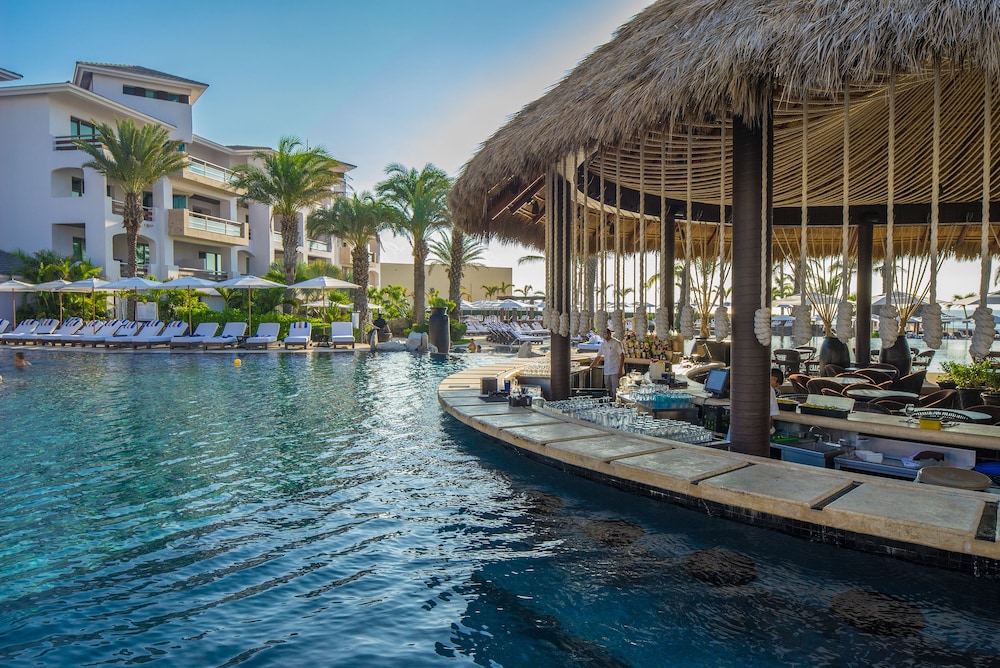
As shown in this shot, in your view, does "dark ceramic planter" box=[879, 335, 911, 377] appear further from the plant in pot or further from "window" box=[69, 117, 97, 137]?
"window" box=[69, 117, 97, 137]

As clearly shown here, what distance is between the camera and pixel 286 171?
87.9ft

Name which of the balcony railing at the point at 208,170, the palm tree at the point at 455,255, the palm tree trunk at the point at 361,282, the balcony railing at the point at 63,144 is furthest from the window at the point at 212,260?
the palm tree at the point at 455,255

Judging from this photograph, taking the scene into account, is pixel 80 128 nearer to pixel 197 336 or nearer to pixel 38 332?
pixel 38 332

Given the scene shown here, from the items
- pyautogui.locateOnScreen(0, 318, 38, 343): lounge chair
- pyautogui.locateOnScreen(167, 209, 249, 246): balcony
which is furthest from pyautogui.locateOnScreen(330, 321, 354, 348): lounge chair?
pyautogui.locateOnScreen(167, 209, 249, 246): balcony

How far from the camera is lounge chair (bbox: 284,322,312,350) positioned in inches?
914

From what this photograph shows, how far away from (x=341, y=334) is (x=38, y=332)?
1239cm

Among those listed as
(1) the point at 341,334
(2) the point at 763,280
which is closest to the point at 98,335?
(1) the point at 341,334

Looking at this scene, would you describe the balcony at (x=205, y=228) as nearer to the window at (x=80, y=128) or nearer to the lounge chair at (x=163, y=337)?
the window at (x=80, y=128)

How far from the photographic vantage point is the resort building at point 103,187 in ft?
98.7

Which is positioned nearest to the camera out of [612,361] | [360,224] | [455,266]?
[612,361]

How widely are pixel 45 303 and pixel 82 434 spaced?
82.9ft

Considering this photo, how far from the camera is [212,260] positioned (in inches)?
1491

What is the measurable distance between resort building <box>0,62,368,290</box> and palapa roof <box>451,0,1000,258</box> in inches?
818

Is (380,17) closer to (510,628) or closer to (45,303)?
(510,628)
